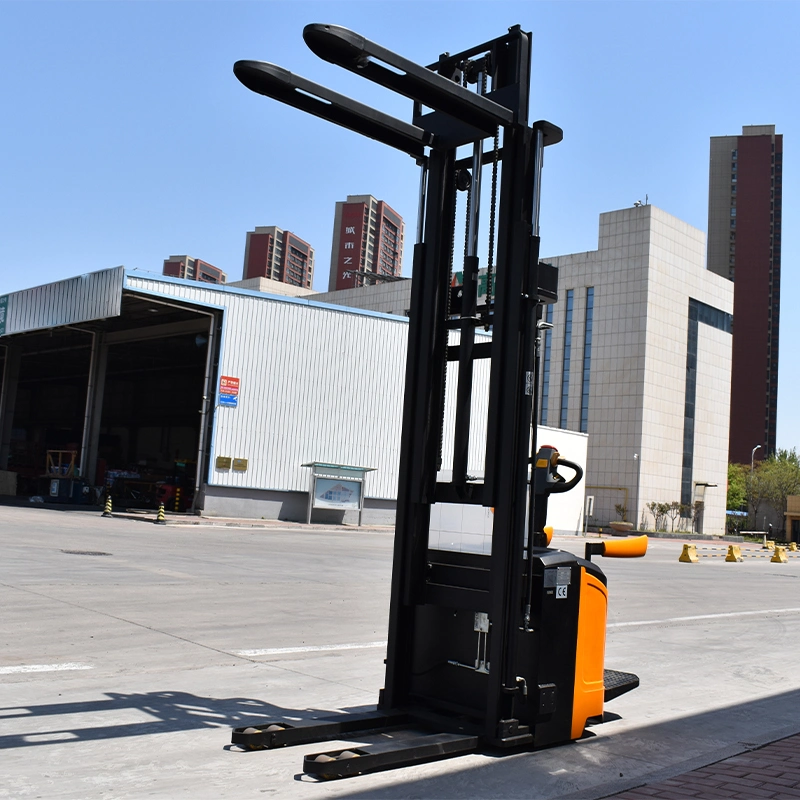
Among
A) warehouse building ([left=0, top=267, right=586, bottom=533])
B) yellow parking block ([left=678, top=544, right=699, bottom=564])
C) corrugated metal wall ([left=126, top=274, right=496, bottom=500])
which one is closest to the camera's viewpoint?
yellow parking block ([left=678, top=544, right=699, bottom=564])

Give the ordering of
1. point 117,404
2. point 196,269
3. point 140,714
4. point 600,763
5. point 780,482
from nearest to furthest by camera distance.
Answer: point 600,763
point 140,714
point 117,404
point 780,482
point 196,269

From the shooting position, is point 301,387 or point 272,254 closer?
point 301,387

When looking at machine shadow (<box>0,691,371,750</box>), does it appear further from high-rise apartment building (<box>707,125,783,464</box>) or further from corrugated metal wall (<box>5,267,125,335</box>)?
high-rise apartment building (<box>707,125,783,464</box>)

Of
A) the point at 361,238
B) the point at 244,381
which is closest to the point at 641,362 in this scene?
the point at 244,381

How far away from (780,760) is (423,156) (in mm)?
4509

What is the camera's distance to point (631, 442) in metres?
69.7

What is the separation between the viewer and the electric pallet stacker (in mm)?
5152

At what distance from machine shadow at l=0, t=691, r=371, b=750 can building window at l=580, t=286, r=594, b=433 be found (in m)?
68.1

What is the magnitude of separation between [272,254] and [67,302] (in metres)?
131

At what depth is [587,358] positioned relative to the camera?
73.1 metres

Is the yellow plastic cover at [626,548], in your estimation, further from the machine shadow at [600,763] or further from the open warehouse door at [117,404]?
the open warehouse door at [117,404]

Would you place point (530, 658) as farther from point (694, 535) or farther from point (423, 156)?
point (694, 535)

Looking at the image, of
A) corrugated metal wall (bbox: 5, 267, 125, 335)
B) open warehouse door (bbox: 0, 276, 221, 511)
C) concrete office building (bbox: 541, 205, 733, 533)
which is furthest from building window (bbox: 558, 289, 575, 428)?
corrugated metal wall (bbox: 5, 267, 125, 335)

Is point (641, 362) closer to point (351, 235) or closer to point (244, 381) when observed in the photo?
point (244, 381)
